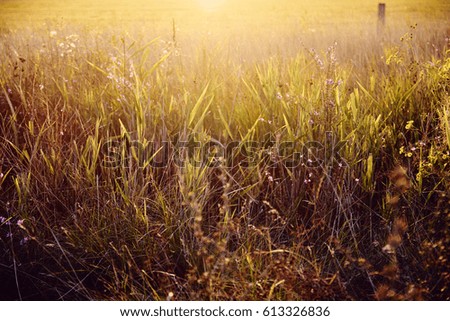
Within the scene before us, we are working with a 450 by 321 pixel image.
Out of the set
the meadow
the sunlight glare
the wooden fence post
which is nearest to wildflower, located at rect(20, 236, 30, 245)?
the meadow

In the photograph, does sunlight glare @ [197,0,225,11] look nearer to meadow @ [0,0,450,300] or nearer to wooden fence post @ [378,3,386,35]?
wooden fence post @ [378,3,386,35]

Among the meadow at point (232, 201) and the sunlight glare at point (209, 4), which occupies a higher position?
the sunlight glare at point (209, 4)

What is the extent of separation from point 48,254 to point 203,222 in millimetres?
584

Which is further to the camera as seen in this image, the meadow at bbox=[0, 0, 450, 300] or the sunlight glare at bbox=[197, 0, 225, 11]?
the sunlight glare at bbox=[197, 0, 225, 11]

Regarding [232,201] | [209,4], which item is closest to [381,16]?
[209,4]

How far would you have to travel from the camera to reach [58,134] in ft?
6.46

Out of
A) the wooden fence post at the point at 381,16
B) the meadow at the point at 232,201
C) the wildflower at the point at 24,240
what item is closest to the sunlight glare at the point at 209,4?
the wooden fence post at the point at 381,16

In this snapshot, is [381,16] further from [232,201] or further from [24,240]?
[24,240]

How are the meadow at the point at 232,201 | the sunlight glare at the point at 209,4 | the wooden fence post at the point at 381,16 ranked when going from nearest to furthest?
the meadow at the point at 232,201, the wooden fence post at the point at 381,16, the sunlight glare at the point at 209,4

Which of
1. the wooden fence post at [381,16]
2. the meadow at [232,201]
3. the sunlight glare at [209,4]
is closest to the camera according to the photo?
the meadow at [232,201]

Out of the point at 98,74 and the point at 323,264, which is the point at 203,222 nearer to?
the point at 323,264

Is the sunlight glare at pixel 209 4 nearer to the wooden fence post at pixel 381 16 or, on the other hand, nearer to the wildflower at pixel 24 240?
the wooden fence post at pixel 381 16

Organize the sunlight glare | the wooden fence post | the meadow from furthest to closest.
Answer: the sunlight glare → the wooden fence post → the meadow

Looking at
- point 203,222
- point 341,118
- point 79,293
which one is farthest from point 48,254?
point 341,118
